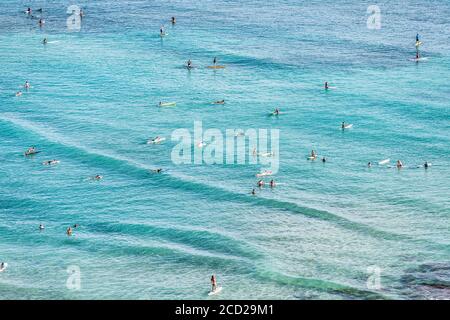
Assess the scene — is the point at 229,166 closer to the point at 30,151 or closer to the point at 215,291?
the point at 30,151

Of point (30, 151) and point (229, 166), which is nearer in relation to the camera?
point (229, 166)

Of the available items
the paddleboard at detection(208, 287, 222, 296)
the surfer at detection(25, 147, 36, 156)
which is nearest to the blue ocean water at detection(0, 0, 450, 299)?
the paddleboard at detection(208, 287, 222, 296)

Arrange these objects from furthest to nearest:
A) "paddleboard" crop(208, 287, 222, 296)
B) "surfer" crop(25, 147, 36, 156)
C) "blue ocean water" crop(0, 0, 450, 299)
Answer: "surfer" crop(25, 147, 36, 156) → "blue ocean water" crop(0, 0, 450, 299) → "paddleboard" crop(208, 287, 222, 296)

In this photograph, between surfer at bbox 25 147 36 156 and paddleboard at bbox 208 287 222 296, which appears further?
surfer at bbox 25 147 36 156

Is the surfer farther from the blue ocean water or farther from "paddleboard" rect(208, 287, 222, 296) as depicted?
"paddleboard" rect(208, 287, 222, 296)

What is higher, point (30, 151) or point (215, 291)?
point (30, 151)

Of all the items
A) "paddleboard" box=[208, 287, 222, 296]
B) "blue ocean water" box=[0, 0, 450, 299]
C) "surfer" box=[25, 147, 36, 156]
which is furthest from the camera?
"surfer" box=[25, 147, 36, 156]

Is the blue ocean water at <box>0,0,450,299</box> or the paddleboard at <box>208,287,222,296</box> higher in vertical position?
the blue ocean water at <box>0,0,450,299</box>

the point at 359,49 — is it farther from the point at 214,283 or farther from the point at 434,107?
the point at 214,283

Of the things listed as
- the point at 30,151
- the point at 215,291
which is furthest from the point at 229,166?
the point at 215,291
